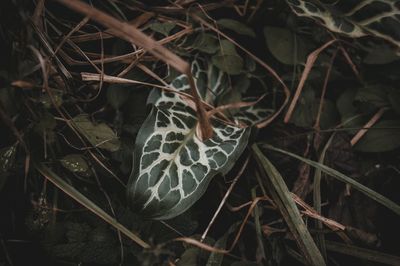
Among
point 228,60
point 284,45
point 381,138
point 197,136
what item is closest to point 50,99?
point 197,136

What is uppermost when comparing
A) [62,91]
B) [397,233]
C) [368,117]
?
[62,91]

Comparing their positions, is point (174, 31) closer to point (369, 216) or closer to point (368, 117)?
point (368, 117)

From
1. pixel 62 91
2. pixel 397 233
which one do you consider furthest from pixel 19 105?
pixel 397 233

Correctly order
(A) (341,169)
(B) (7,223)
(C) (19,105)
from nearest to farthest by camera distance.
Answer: (C) (19,105) < (B) (7,223) < (A) (341,169)

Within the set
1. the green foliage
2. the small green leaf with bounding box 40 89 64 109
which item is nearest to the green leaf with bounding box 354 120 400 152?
the green foliage

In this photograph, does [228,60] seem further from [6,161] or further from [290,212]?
[6,161]

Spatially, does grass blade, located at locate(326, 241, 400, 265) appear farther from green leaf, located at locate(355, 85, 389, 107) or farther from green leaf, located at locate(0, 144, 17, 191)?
green leaf, located at locate(0, 144, 17, 191)
